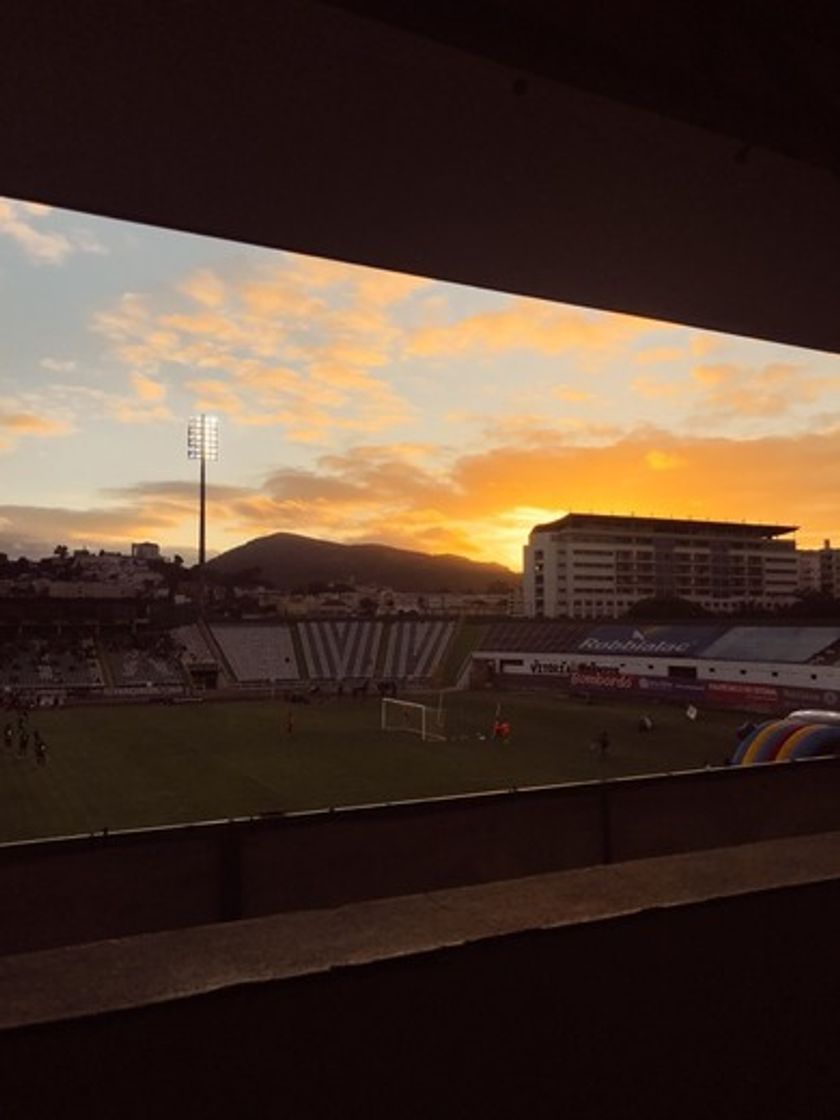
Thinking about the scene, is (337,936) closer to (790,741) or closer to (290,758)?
(790,741)

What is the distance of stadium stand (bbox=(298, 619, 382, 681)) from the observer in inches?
2628

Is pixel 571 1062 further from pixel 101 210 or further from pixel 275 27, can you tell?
pixel 101 210

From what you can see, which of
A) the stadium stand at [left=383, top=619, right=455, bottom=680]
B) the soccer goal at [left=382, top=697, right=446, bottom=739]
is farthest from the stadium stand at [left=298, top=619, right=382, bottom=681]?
the soccer goal at [left=382, top=697, right=446, bottom=739]

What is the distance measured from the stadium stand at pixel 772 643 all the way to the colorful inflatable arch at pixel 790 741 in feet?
89.5

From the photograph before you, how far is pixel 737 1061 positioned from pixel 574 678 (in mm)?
56623

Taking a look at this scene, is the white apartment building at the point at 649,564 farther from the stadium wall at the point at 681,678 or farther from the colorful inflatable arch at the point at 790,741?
the colorful inflatable arch at the point at 790,741

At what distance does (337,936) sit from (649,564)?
153265 mm

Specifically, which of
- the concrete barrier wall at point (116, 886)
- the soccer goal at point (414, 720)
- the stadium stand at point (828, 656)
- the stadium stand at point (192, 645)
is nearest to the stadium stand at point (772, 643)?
the stadium stand at point (828, 656)

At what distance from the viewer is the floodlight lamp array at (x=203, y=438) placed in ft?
258

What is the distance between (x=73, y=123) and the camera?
4.03m

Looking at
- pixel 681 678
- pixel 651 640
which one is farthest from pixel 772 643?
pixel 651 640

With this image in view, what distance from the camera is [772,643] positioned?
51.3m

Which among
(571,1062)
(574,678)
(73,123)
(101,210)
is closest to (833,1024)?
(571,1062)

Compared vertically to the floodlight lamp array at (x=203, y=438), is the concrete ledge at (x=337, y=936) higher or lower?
lower
